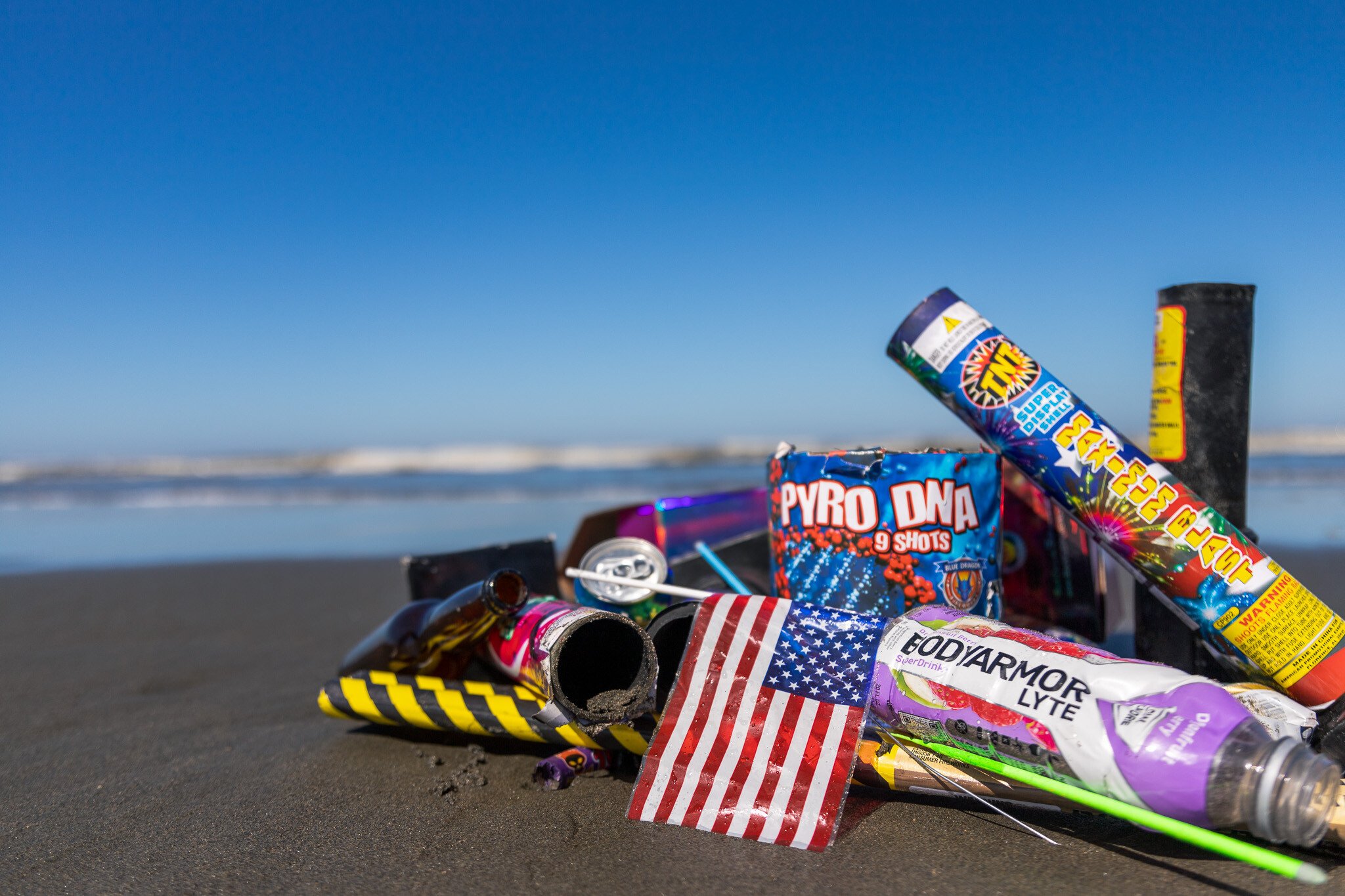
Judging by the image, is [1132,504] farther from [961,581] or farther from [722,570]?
[722,570]

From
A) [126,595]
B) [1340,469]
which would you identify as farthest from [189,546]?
[1340,469]

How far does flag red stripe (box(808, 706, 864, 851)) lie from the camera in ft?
7.47

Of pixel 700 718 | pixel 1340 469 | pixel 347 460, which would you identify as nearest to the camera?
pixel 700 718

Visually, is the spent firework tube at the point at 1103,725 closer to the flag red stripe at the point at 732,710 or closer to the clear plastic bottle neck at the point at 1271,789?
the clear plastic bottle neck at the point at 1271,789

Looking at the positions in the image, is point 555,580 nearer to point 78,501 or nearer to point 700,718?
point 700,718

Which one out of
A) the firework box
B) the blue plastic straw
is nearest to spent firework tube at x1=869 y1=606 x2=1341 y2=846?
the firework box

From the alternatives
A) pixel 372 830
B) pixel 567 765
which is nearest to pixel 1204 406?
pixel 567 765

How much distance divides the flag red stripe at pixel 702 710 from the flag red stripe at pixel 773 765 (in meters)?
0.20

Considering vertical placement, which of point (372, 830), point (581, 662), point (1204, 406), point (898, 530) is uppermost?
point (1204, 406)

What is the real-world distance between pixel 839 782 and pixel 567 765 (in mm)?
917

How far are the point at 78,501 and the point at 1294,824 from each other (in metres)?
21.9

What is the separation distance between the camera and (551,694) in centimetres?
264

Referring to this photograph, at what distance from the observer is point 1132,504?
9.45ft

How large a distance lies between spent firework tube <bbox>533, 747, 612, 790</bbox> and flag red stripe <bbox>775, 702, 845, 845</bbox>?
77cm
